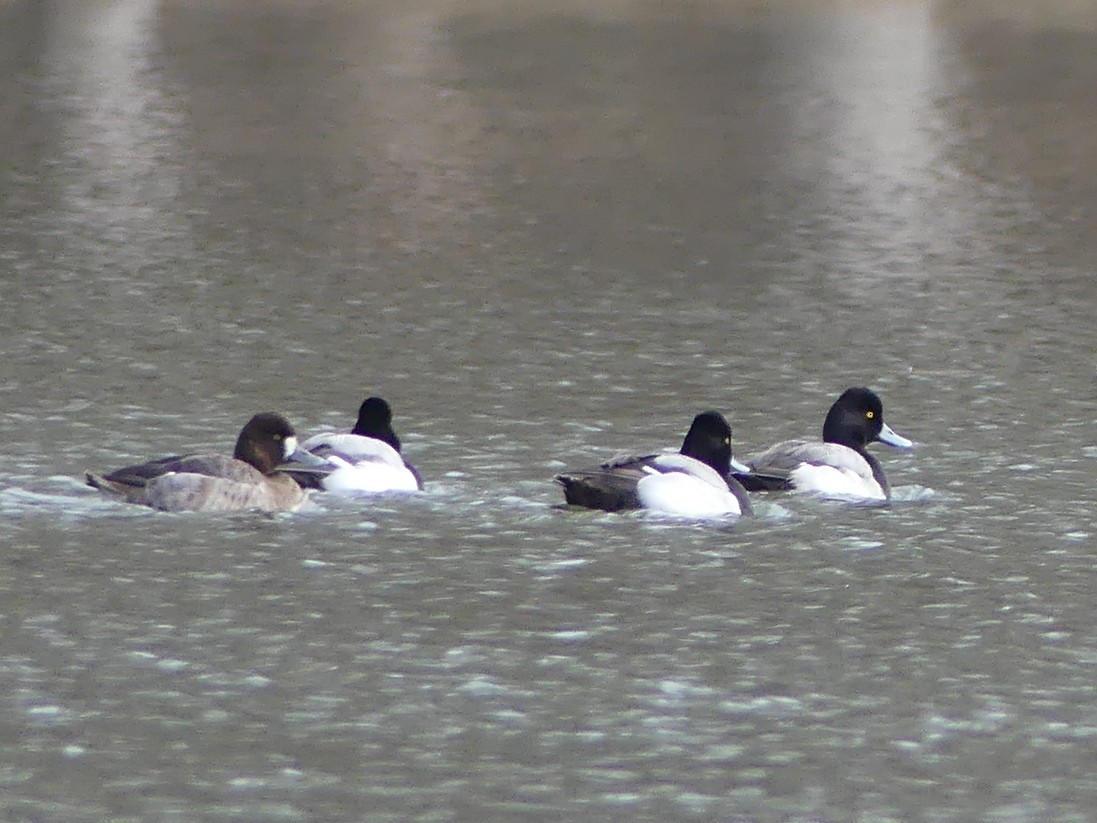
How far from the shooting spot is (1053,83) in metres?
46.1

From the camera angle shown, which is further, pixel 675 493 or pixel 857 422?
pixel 857 422

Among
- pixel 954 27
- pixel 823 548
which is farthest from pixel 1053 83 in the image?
pixel 823 548

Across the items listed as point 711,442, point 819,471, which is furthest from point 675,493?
point 819,471

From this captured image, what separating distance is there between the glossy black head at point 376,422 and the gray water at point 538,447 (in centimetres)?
45

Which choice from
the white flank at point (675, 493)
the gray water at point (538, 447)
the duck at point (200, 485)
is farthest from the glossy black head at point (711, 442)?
the duck at point (200, 485)

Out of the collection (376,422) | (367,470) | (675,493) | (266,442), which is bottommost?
(675,493)

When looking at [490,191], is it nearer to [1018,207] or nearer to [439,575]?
[1018,207]

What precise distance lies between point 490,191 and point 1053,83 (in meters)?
18.4

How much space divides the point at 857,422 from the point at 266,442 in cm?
400

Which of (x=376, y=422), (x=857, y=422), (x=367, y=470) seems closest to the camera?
(x=367, y=470)

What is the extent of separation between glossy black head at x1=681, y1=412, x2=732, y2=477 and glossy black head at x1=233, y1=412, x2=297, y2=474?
242 cm

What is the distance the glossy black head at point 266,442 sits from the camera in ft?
50.2

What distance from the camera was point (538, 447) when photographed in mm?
16781

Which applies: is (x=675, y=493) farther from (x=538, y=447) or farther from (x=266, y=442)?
(x=266, y=442)
